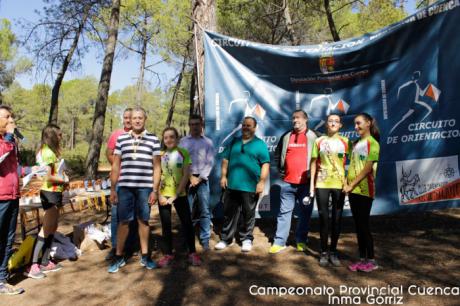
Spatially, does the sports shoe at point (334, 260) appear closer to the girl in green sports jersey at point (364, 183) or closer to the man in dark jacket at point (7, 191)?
the girl in green sports jersey at point (364, 183)

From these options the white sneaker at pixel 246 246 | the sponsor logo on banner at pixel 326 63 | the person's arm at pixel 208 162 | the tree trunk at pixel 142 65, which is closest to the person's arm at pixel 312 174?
the white sneaker at pixel 246 246

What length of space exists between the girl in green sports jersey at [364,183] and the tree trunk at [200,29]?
2612mm

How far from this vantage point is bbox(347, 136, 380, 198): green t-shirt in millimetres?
3932

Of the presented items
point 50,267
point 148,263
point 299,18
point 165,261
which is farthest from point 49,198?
point 299,18

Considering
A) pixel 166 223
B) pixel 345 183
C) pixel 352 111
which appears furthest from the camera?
pixel 352 111

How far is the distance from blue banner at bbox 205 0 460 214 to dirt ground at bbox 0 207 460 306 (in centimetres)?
74

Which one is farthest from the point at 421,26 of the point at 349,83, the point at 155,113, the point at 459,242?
the point at 155,113

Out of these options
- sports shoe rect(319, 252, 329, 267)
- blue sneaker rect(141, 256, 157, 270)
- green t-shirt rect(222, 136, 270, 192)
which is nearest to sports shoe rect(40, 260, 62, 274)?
blue sneaker rect(141, 256, 157, 270)

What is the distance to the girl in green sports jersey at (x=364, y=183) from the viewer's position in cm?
394

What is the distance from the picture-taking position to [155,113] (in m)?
55.9

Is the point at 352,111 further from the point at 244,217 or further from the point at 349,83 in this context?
the point at 244,217

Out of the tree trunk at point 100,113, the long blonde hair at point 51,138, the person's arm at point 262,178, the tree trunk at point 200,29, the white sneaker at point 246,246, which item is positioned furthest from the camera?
the tree trunk at point 100,113

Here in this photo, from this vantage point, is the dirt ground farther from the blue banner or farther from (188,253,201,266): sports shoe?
the blue banner

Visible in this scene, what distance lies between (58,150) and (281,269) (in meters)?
2.93
